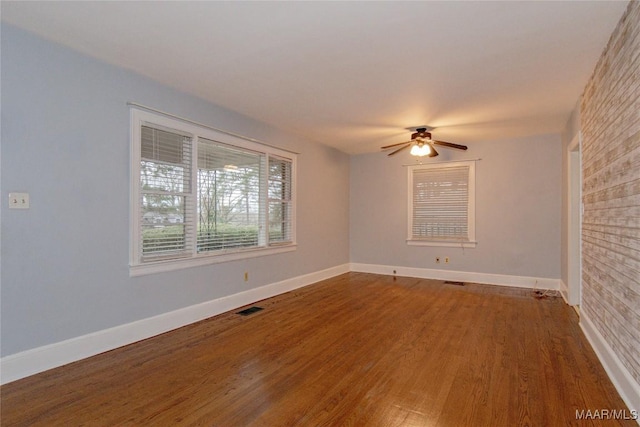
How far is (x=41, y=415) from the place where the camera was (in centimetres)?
207

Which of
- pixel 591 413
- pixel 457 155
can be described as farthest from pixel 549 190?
pixel 591 413

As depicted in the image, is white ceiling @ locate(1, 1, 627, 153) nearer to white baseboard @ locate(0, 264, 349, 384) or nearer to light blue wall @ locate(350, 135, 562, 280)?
light blue wall @ locate(350, 135, 562, 280)

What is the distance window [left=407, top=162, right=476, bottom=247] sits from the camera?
6.21m

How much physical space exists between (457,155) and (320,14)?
15.6ft

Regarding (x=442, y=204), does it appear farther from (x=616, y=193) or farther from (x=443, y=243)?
(x=616, y=193)

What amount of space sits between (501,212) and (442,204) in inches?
40.0

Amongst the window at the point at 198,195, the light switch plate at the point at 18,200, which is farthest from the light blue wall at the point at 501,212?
the light switch plate at the point at 18,200

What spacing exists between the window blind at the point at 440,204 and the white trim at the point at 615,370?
10.3ft

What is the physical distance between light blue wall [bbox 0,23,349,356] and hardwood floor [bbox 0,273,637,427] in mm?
410

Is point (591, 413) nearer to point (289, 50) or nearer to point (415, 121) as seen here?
point (289, 50)

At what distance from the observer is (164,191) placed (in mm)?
3559

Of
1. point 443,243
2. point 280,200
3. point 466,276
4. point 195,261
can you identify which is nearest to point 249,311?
point 195,261

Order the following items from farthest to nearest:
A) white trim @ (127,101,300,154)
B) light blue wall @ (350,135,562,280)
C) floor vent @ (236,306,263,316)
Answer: light blue wall @ (350,135,562,280)
floor vent @ (236,306,263,316)
white trim @ (127,101,300,154)

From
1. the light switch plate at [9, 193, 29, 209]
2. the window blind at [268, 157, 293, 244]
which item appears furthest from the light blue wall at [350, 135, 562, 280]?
the light switch plate at [9, 193, 29, 209]
